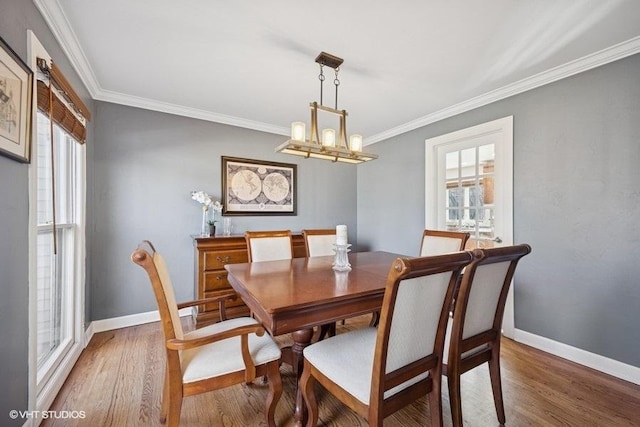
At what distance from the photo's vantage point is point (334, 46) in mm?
1917

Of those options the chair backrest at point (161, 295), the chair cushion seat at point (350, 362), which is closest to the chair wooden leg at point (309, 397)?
the chair cushion seat at point (350, 362)

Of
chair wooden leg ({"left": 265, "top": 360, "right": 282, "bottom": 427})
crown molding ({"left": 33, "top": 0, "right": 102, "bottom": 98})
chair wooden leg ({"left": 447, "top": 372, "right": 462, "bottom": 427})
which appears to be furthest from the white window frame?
chair wooden leg ({"left": 447, "top": 372, "right": 462, "bottom": 427})

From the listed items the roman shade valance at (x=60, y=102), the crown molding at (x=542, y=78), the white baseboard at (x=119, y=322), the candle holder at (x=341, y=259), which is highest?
the crown molding at (x=542, y=78)

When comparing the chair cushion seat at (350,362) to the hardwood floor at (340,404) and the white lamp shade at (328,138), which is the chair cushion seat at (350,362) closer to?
the hardwood floor at (340,404)

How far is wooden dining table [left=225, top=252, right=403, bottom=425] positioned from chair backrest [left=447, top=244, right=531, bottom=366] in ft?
1.29

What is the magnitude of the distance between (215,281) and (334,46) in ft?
8.10

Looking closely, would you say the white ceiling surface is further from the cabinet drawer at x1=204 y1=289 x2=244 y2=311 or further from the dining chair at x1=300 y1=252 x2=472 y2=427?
the cabinet drawer at x1=204 y1=289 x2=244 y2=311

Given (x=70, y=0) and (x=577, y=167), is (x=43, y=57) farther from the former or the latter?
(x=577, y=167)

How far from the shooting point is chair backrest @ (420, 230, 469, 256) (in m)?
2.24

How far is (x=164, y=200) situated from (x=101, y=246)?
735mm

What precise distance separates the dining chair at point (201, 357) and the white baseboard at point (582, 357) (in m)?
2.39

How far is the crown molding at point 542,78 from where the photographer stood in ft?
6.25

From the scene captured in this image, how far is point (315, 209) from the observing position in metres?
4.04

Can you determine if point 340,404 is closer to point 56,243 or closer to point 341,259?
point 341,259
